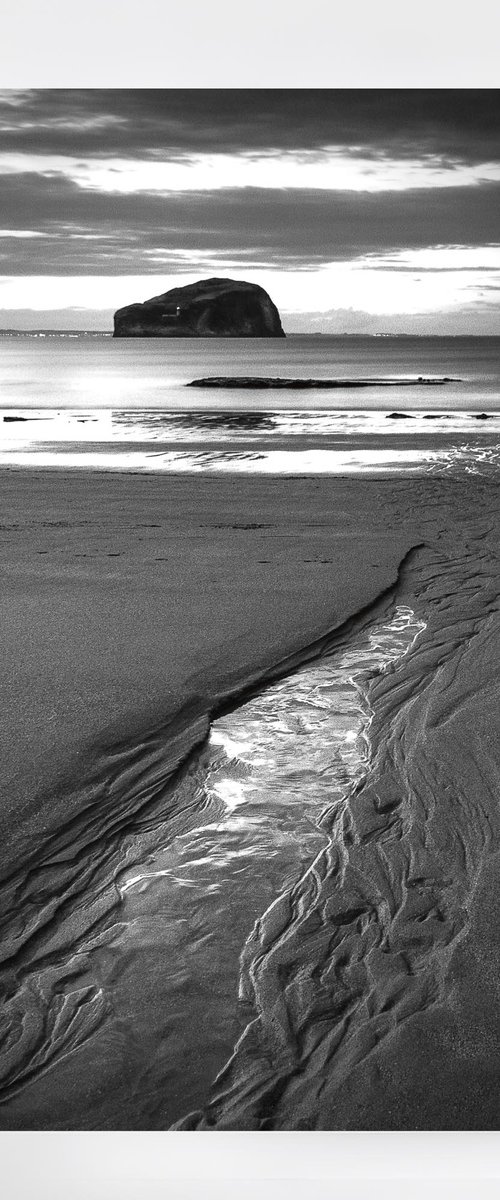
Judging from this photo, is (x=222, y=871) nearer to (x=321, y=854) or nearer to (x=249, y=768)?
(x=321, y=854)

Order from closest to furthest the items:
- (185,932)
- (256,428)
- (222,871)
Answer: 1. (185,932)
2. (222,871)
3. (256,428)

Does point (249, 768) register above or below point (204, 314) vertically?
A: below

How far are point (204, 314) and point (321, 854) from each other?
65817mm

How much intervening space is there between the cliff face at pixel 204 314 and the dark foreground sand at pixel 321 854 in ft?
162

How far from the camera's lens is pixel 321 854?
1891 millimetres

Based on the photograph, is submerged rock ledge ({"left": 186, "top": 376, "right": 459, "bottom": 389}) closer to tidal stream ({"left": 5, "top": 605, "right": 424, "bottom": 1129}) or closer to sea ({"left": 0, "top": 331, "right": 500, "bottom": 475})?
sea ({"left": 0, "top": 331, "right": 500, "bottom": 475})

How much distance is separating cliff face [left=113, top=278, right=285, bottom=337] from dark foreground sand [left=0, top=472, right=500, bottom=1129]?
4932 cm

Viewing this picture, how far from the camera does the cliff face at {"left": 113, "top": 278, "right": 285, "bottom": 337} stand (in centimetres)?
5709

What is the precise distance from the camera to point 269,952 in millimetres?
1586

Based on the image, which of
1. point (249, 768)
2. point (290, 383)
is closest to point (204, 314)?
point (290, 383)

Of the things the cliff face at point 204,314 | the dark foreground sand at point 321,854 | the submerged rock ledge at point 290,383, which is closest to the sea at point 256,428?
the submerged rock ledge at point 290,383
